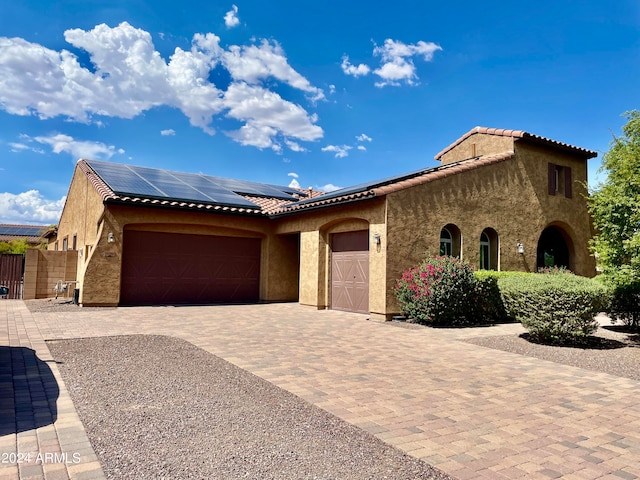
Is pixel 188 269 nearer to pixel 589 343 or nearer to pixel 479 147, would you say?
pixel 479 147

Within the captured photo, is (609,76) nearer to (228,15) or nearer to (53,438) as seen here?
(228,15)

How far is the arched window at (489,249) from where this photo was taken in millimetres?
15352

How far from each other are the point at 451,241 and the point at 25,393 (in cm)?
1257

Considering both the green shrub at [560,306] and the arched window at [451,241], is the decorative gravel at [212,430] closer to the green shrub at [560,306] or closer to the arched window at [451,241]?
the green shrub at [560,306]

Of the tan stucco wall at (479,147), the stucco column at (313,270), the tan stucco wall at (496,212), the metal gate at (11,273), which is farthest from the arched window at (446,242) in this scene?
the metal gate at (11,273)

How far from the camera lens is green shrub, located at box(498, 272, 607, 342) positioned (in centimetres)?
862

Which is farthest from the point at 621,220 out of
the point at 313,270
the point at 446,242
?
the point at 313,270

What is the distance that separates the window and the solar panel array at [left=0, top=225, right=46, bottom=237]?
5142 cm

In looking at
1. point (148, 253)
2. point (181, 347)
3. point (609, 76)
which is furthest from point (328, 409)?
point (609, 76)

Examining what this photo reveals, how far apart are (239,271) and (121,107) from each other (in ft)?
31.3

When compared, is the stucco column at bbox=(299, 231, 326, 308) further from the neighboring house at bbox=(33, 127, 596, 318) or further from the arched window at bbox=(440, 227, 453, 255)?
the arched window at bbox=(440, 227, 453, 255)

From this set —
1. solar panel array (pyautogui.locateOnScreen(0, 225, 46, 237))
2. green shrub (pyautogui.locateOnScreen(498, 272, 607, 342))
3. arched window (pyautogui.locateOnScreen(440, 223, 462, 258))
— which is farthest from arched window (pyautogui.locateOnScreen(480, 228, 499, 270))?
solar panel array (pyautogui.locateOnScreen(0, 225, 46, 237))

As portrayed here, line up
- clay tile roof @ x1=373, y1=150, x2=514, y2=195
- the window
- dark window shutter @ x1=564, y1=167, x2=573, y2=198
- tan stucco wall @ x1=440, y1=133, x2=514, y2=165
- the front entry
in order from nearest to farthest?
clay tile roof @ x1=373, y1=150, x2=514, y2=195 → the front entry → tan stucco wall @ x1=440, y1=133, x2=514, y2=165 → the window → dark window shutter @ x1=564, y1=167, x2=573, y2=198

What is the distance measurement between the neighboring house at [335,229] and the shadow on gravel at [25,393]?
861cm
